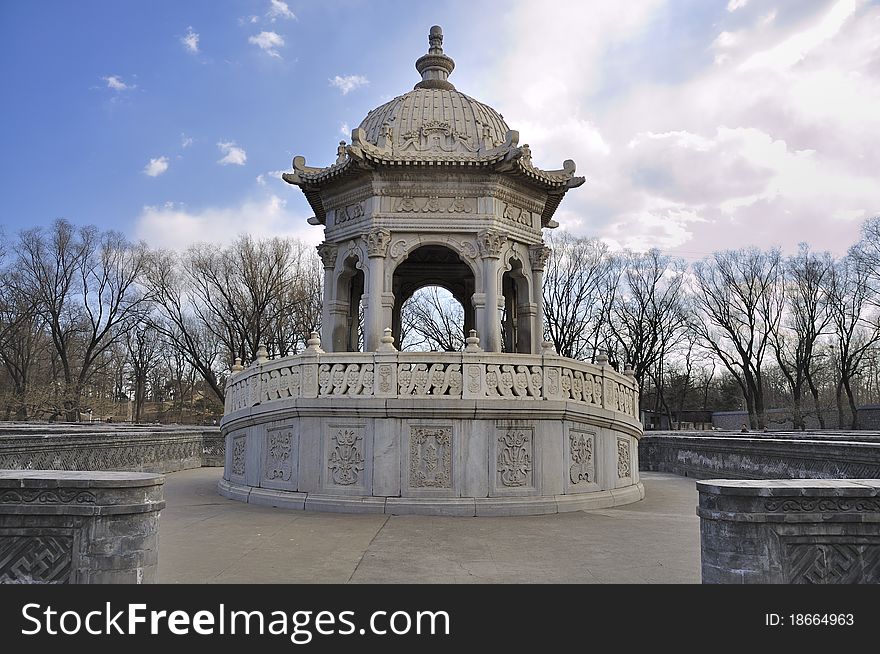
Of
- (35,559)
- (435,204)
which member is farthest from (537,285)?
(35,559)

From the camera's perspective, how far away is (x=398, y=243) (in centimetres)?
1506

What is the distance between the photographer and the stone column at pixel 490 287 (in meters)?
14.9

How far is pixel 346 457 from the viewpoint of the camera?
1084cm

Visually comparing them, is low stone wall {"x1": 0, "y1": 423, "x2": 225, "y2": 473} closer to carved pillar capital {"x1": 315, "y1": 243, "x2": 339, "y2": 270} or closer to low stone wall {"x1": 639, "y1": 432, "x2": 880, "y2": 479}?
carved pillar capital {"x1": 315, "y1": 243, "x2": 339, "y2": 270}

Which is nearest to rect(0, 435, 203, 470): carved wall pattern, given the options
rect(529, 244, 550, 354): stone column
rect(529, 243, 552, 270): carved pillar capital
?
rect(529, 244, 550, 354): stone column

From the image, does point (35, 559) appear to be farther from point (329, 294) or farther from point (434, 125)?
point (434, 125)

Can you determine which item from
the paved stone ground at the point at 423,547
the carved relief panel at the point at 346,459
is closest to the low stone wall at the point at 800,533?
the paved stone ground at the point at 423,547

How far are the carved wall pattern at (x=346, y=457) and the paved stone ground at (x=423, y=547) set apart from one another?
2.38 feet

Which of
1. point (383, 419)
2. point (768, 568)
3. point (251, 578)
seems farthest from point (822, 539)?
point (383, 419)

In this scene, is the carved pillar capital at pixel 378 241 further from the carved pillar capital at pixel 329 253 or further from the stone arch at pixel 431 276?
the stone arch at pixel 431 276

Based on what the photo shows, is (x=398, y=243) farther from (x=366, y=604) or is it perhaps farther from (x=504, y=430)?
(x=366, y=604)

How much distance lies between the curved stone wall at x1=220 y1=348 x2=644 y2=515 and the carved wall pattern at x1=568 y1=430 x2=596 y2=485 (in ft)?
0.06

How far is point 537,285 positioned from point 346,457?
7895mm

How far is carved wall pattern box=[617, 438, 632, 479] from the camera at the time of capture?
12.5 m
